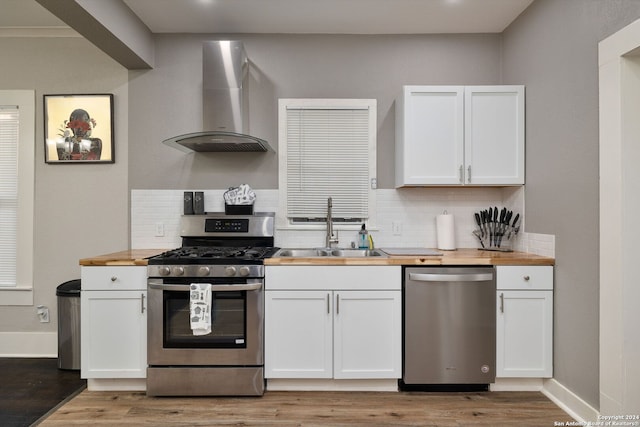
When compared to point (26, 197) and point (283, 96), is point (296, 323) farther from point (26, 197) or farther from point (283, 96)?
point (26, 197)

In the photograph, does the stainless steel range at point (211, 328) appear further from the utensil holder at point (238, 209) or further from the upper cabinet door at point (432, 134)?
the upper cabinet door at point (432, 134)

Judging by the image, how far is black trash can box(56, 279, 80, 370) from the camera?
9.17 feet

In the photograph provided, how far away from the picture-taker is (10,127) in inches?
124

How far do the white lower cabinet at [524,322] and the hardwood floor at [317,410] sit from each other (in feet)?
0.71

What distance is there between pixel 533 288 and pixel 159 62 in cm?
340

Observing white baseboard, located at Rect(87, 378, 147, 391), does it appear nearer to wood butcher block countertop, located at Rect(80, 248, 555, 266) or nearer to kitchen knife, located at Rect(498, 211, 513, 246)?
wood butcher block countertop, located at Rect(80, 248, 555, 266)

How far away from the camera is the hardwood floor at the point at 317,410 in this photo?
2127mm

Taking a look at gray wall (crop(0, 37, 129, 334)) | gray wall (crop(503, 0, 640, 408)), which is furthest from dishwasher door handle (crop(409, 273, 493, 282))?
gray wall (crop(0, 37, 129, 334))

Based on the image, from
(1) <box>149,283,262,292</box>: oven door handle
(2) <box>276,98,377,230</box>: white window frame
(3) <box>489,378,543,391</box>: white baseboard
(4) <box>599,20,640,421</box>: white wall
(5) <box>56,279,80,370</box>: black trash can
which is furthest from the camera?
(2) <box>276,98,377,230</box>: white window frame

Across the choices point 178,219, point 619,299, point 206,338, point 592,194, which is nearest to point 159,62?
point 178,219

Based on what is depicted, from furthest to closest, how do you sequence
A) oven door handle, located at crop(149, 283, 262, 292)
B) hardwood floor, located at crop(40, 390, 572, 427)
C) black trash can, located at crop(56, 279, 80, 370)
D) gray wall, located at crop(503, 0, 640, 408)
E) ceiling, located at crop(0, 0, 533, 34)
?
black trash can, located at crop(56, 279, 80, 370), ceiling, located at crop(0, 0, 533, 34), oven door handle, located at crop(149, 283, 262, 292), hardwood floor, located at crop(40, 390, 572, 427), gray wall, located at crop(503, 0, 640, 408)

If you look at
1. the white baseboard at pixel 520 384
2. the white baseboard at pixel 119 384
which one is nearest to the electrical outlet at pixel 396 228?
the white baseboard at pixel 520 384

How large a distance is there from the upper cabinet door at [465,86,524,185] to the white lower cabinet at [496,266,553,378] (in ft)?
2.47

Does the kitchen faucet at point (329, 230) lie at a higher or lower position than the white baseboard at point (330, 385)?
higher
